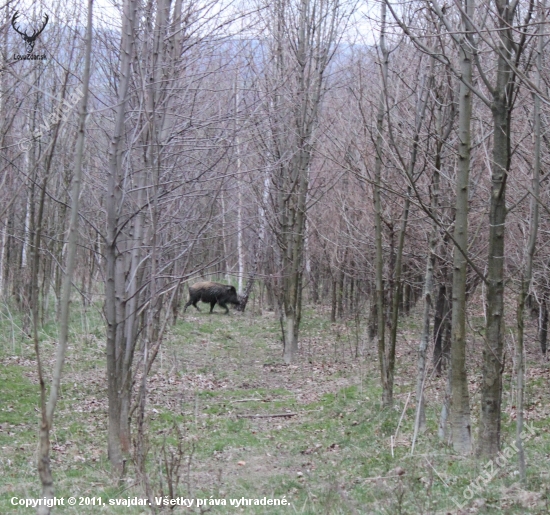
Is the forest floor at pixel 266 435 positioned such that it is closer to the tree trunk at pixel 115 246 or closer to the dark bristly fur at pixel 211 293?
the tree trunk at pixel 115 246

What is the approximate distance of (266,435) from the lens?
897 centimetres

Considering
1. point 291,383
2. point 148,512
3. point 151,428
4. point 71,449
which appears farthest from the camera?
point 291,383

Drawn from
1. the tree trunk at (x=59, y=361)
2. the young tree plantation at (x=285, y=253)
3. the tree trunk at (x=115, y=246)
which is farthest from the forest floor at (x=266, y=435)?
the tree trunk at (x=59, y=361)

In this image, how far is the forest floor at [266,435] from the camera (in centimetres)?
509

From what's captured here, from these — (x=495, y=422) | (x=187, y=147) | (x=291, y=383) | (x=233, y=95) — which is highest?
(x=233, y=95)

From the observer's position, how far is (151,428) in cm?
890

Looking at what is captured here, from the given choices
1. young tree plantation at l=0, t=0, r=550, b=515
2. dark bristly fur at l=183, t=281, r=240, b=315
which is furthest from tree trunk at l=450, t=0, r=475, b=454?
dark bristly fur at l=183, t=281, r=240, b=315

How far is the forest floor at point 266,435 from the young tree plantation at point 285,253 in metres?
0.05

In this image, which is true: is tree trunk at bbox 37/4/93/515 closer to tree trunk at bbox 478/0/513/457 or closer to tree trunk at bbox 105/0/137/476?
tree trunk at bbox 105/0/137/476

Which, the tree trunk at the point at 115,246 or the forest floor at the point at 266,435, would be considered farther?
the tree trunk at the point at 115,246

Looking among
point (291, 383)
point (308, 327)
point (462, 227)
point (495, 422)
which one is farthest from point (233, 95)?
point (308, 327)

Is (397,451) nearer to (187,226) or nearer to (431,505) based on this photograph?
(431,505)

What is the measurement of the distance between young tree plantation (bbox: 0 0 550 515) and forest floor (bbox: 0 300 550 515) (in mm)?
46

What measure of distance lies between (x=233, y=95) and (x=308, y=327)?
1306 cm
